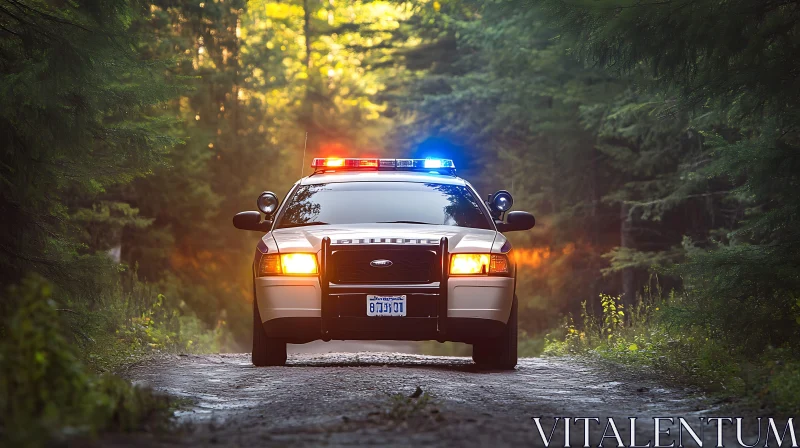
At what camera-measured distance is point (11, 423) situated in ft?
17.6

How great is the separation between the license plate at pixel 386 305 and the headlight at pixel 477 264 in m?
0.58

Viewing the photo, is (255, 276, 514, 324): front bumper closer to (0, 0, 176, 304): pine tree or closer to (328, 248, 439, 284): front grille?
(328, 248, 439, 284): front grille

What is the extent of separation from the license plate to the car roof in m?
2.29

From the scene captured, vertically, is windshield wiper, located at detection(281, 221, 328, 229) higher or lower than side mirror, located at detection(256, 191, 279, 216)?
lower

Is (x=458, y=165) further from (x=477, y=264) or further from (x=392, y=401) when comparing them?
(x=392, y=401)

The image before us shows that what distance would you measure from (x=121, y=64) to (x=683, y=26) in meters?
5.15

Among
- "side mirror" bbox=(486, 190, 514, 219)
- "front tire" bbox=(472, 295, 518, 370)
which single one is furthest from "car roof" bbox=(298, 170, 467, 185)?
"front tire" bbox=(472, 295, 518, 370)

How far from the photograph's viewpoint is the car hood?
37.7 ft

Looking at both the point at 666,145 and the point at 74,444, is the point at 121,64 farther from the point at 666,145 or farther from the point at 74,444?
the point at 666,145

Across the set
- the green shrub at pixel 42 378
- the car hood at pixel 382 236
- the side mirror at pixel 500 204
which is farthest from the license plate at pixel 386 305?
the green shrub at pixel 42 378

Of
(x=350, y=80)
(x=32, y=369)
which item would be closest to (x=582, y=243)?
(x=32, y=369)

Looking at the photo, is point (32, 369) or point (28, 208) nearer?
point (32, 369)

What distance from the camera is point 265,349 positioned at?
12234 millimetres

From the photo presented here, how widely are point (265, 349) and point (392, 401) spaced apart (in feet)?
13.8
